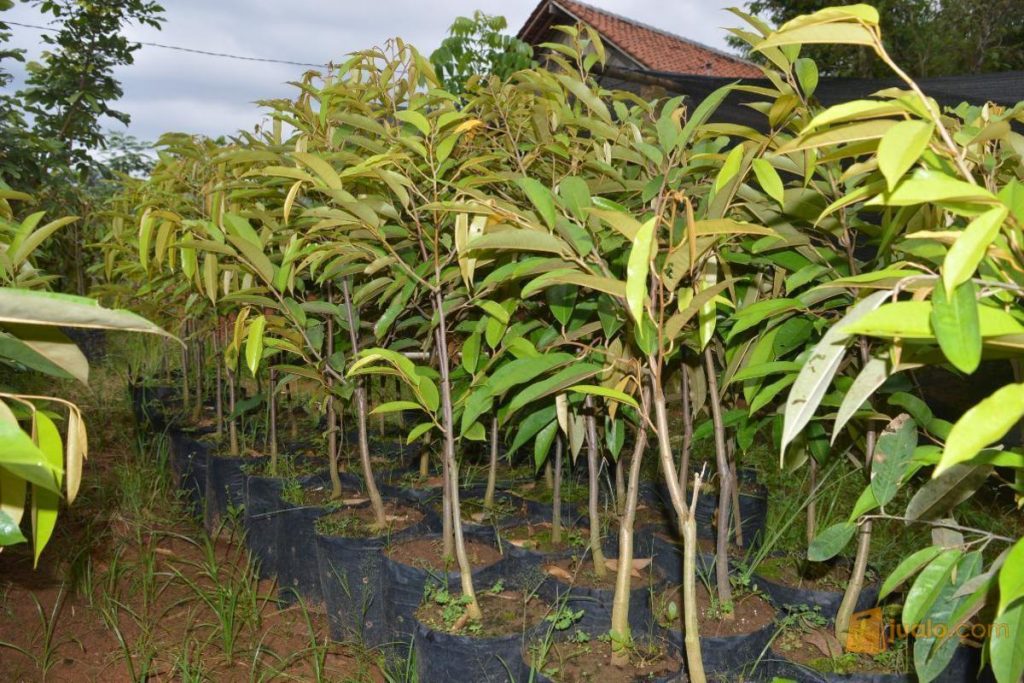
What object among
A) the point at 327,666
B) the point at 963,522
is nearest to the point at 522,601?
the point at 327,666

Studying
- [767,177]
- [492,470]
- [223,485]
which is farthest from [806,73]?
[223,485]

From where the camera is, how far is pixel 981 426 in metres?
0.57

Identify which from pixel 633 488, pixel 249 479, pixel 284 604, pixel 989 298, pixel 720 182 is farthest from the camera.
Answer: pixel 249 479

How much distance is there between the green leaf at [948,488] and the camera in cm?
95

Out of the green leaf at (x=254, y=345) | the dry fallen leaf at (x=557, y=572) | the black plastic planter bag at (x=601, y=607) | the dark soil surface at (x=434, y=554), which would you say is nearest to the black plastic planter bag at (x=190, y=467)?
the dark soil surface at (x=434, y=554)

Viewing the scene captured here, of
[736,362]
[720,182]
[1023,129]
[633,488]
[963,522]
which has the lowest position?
[963,522]

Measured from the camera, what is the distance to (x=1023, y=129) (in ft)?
10.2

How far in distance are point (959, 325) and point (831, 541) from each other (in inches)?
25.5

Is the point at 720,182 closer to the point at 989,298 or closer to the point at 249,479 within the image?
the point at 989,298

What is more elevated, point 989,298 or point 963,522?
point 989,298

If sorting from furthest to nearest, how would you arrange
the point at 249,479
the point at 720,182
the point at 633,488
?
the point at 249,479 → the point at 633,488 → the point at 720,182

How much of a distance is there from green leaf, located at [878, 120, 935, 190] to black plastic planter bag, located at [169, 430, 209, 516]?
2.62 m

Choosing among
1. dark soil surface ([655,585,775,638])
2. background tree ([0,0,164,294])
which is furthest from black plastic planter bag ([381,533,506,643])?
background tree ([0,0,164,294])

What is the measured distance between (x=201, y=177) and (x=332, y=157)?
1172 millimetres
